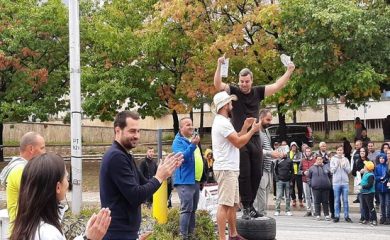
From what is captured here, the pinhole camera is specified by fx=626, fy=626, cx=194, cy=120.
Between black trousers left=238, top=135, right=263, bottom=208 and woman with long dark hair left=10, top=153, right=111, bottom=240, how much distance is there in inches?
176

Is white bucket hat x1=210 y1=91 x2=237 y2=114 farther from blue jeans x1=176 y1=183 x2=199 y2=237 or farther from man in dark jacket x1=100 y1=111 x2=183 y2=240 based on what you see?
man in dark jacket x1=100 y1=111 x2=183 y2=240

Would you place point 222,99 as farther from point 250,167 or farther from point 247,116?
point 250,167

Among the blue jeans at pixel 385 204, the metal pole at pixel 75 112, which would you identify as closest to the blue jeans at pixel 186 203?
the metal pole at pixel 75 112

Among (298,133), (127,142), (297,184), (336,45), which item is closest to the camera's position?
(127,142)

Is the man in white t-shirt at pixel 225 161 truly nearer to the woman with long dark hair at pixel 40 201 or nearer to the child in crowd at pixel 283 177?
the woman with long dark hair at pixel 40 201

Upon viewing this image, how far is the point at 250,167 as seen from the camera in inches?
312

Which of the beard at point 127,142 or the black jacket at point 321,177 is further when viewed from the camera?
the black jacket at point 321,177

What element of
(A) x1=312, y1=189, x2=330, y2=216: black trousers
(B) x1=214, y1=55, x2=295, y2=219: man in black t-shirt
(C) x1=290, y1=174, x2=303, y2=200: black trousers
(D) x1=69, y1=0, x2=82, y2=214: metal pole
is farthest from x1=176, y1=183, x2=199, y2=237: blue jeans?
(C) x1=290, y1=174, x2=303, y2=200: black trousers

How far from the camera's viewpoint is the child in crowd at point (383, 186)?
596 inches

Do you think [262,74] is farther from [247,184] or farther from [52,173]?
[52,173]

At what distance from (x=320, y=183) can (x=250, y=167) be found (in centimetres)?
862

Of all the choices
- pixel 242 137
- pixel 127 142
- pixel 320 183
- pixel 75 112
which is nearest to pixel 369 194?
pixel 320 183

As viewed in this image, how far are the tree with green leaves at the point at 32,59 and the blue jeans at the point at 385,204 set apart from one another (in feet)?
58.5

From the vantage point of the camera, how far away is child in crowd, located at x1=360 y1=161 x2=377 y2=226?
595 inches
